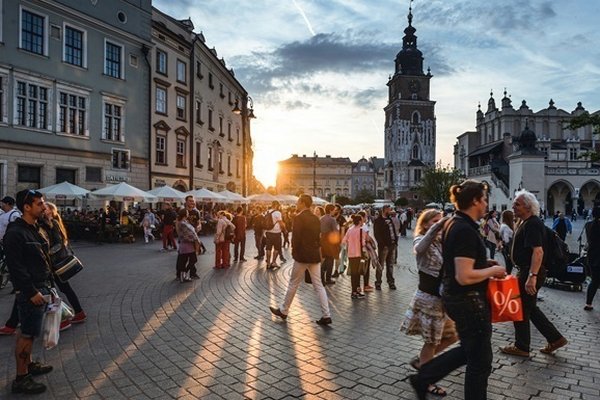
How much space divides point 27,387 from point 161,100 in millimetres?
30426

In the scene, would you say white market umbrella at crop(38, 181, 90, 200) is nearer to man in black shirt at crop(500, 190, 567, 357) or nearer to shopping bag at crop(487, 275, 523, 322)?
man in black shirt at crop(500, 190, 567, 357)

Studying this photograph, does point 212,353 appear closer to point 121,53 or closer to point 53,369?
point 53,369

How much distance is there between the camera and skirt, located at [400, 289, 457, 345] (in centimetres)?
462

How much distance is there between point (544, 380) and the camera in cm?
508

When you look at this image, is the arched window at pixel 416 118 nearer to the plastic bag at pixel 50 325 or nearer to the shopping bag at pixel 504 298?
the shopping bag at pixel 504 298

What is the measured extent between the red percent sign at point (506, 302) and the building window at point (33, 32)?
2613 cm

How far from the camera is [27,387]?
4.52 meters

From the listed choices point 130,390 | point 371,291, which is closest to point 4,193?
point 371,291

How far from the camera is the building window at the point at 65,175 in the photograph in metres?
24.8

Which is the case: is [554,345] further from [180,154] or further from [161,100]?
[180,154]

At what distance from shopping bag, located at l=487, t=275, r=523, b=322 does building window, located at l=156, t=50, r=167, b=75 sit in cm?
3210

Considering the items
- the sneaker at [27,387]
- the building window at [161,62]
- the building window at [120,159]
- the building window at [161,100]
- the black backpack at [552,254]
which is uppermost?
the building window at [161,62]

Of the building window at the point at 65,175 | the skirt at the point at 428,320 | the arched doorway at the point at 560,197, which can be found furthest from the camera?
the arched doorway at the point at 560,197

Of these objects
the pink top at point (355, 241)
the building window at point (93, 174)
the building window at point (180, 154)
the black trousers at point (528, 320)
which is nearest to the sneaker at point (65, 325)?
the pink top at point (355, 241)
